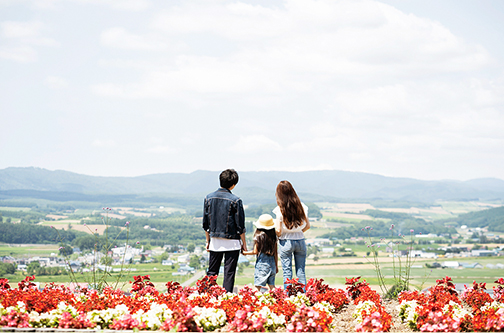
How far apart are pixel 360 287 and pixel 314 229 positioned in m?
97.3

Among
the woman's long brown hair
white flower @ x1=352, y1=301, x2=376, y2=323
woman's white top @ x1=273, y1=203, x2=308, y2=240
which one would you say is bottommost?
white flower @ x1=352, y1=301, x2=376, y2=323

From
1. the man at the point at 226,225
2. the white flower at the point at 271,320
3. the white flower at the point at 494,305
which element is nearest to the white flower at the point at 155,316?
the white flower at the point at 271,320

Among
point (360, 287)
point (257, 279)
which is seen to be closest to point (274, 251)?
point (257, 279)

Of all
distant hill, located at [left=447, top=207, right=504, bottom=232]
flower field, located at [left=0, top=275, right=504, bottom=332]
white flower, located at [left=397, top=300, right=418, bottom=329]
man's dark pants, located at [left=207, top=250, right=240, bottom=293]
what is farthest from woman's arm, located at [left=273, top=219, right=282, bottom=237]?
distant hill, located at [left=447, top=207, right=504, bottom=232]

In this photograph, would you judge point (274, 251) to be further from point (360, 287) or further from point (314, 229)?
point (314, 229)

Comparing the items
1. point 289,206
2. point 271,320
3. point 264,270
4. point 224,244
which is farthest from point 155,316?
point 289,206

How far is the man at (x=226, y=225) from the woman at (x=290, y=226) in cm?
59

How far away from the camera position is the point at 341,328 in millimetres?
4453

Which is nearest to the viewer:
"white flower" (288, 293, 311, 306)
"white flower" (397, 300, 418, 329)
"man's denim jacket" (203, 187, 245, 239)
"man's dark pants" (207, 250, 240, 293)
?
"white flower" (397, 300, 418, 329)

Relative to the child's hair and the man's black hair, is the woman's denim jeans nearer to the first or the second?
the child's hair

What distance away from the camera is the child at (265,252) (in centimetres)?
570

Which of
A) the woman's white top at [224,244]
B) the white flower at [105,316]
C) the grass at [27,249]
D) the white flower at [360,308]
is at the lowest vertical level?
the grass at [27,249]

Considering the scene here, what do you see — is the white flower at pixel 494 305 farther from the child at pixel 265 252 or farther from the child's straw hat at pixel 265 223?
the child's straw hat at pixel 265 223

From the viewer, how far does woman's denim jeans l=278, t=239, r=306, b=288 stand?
5.81 meters
